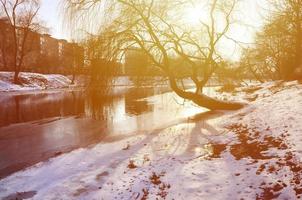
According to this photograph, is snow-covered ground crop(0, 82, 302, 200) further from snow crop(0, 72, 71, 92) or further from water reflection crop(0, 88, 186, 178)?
snow crop(0, 72, 71, 92)

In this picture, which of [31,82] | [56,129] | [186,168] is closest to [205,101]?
[56,129]

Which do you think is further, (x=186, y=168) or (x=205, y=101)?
(x=205, y=101)

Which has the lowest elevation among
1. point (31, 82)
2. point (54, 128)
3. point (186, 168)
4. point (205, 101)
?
point (54, 128)

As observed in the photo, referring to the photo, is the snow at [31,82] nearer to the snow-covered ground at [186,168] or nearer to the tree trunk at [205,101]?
the tree trunk at [205,101]

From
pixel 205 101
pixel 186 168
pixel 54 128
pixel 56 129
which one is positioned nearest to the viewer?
pixel 186 168

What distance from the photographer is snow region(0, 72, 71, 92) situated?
2014 inches

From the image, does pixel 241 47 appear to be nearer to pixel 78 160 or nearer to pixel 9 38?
pixel 78 160

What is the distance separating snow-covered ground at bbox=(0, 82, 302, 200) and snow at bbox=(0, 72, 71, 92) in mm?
39786

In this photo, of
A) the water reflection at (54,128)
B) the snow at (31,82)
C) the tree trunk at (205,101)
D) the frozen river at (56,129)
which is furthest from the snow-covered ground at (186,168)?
the snow at (31,82)

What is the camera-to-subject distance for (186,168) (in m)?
9.91

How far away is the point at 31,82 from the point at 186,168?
52.5m

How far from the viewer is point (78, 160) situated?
1202cm

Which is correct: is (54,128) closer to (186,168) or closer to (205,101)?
(205,101)

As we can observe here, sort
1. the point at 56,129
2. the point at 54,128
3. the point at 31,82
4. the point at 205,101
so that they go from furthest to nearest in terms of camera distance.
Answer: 1. the point at 31,82
2. the point at 205,101
3. the point at 54,128
4. the point at 56,129
